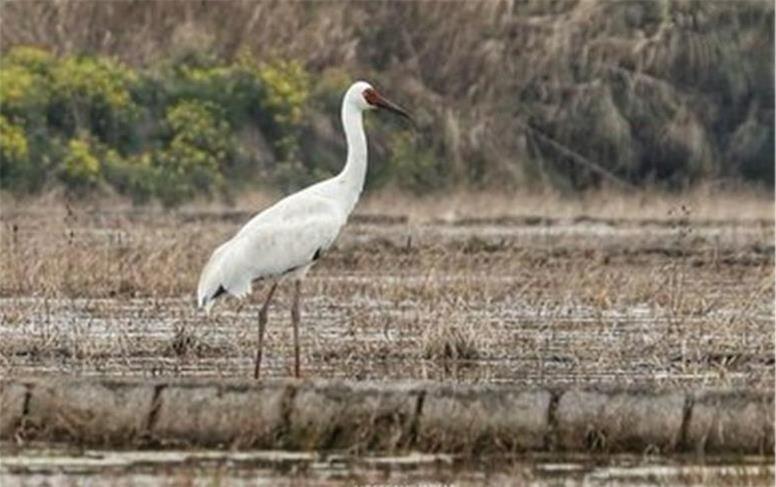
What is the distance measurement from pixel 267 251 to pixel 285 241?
12 centimetres

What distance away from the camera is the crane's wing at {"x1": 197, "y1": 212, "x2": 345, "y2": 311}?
15586mm

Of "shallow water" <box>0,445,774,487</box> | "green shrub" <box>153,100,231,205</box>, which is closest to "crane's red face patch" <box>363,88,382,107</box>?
"shallow water" <box>0,445,774,487</box>

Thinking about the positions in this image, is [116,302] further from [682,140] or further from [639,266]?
[682,140]

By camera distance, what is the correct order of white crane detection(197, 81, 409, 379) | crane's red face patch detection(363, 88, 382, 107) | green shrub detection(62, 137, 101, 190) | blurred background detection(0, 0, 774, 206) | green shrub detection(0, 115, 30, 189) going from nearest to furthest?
white crane detection(197, 81, 409, 379), crane's red face patch detection(363, 88, 382, 107), green shrub detection(0, 115, 30, 189), green shrub detection(62, 137, 101, 190), blurred background detection(0, 0, 774, 206)

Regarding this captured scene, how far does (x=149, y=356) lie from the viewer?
1628 centimetres

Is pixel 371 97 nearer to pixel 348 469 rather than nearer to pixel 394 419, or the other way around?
pixel 394 419

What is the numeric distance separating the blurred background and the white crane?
65.4 feet

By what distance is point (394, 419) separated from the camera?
12211 mm

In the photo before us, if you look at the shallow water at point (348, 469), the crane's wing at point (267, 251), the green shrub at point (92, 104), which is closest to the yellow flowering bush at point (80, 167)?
the green shrub at point (92, 104)

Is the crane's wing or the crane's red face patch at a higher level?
the crane's red face patch

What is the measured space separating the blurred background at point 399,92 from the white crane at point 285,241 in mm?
19930

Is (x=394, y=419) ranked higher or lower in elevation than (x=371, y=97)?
higher

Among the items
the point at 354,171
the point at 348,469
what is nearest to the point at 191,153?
the point at 354,171

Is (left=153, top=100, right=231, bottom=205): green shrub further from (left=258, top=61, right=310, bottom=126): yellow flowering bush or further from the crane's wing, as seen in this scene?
the crane's wing
